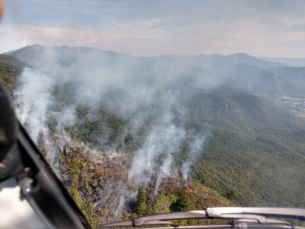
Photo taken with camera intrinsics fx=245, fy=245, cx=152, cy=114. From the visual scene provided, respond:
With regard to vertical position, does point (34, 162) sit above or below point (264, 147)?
above

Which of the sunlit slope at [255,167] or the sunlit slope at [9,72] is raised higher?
the sunlit slope at [9,72]

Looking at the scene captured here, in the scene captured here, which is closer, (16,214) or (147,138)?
(16,214)

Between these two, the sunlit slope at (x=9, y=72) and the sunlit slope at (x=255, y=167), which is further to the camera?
the sunlit slope at (x=255, y=167)

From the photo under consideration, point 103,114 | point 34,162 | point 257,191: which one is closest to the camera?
point 34,162

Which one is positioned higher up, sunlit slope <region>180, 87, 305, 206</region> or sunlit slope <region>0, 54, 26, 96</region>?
sunlit slope <region>0, 54, 26, 96</region>

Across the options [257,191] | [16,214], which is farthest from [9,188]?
[257,191]

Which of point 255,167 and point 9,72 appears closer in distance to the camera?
point 9,72

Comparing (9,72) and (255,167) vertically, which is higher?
(9,72)

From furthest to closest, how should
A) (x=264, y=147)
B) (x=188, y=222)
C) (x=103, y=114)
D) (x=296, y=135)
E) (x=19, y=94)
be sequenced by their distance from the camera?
(x=296, y=135), (x=264, y=147), (x=103, y=114), (x=19, y=94), (x=188, y=222)

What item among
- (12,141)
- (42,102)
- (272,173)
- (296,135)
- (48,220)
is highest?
(12,141)

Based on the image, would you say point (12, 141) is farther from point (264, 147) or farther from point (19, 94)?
point (264, 147)

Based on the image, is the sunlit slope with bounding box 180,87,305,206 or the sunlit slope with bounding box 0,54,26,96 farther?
the sunlit slope with bounding box 180,87,305,206
